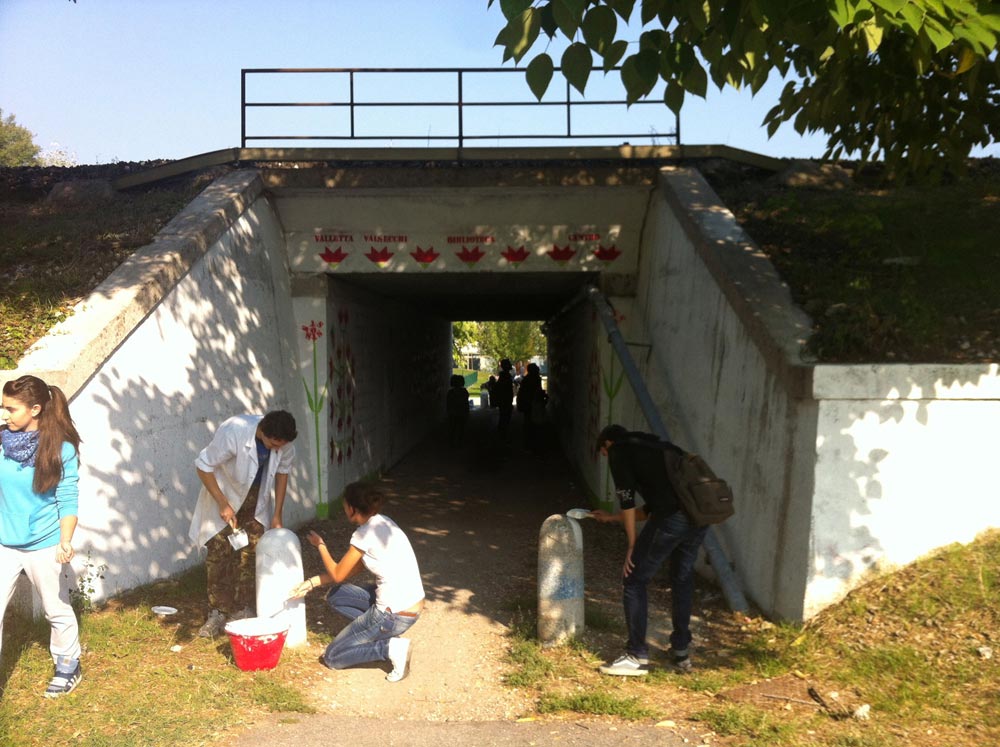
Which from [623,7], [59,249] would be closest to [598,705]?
[623,7]

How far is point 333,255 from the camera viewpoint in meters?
11.3

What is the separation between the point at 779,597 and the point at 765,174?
306 inches

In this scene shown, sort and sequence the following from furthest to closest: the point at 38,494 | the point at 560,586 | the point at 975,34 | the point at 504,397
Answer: the point at 504,397 → the point at 560,586 → the point at 38,494 → the point at 975,34

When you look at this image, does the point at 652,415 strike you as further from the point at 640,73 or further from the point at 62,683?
the point at 62,683

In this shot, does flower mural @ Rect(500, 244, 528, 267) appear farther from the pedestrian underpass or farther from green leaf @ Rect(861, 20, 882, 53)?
green leaf @ Rect(861, 20, 882, 53)

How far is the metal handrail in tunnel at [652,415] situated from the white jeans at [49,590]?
4.57 meters

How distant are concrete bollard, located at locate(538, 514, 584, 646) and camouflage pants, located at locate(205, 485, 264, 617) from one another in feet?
6.83

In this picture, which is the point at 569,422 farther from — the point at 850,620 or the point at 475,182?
the point at 850,620

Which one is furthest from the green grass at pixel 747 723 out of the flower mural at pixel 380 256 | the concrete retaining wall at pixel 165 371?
the flower mural at pixel 380 256

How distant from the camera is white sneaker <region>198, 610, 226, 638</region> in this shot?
241 inches

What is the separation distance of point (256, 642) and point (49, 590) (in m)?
1.27

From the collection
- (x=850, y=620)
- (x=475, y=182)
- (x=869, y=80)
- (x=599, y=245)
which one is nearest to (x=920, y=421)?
(x=850, y=620)

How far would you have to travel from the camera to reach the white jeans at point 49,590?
4719mm

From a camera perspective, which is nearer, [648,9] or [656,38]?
[656,38]
